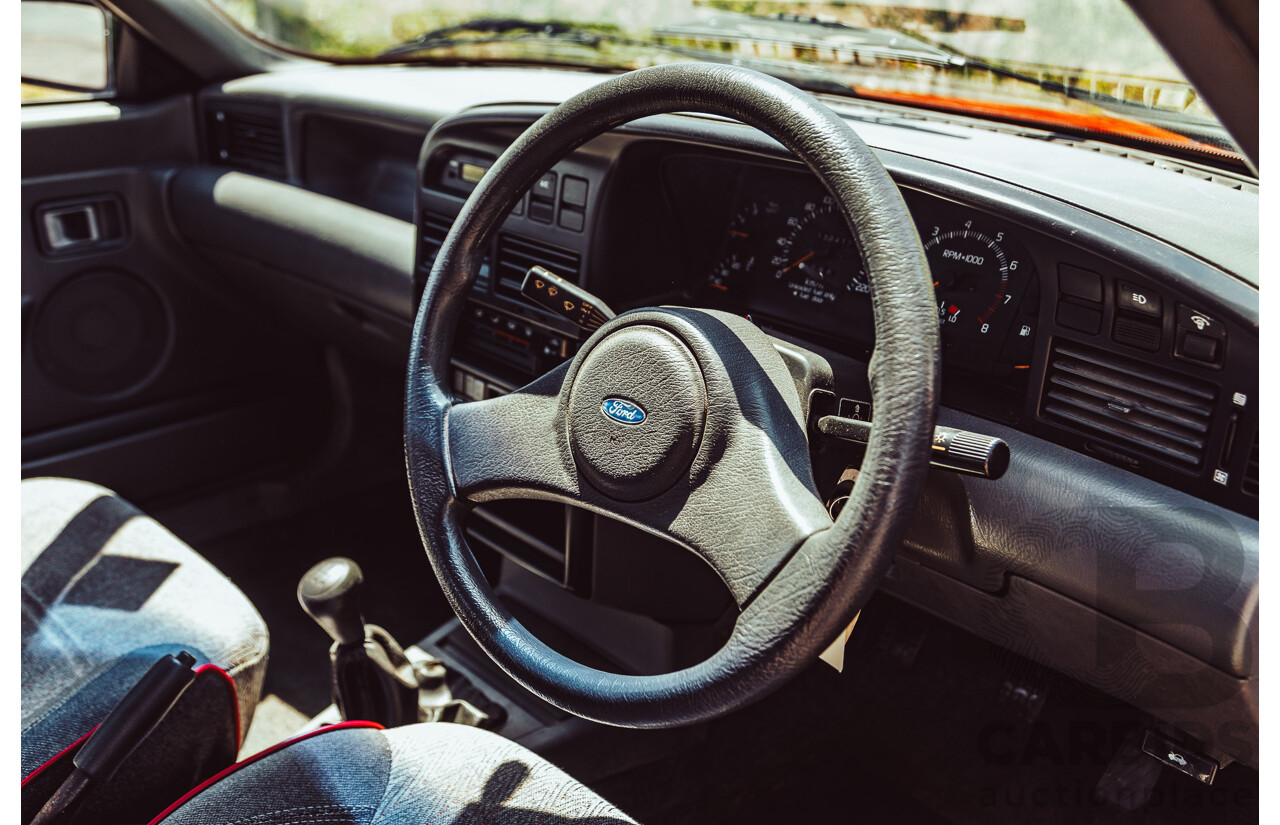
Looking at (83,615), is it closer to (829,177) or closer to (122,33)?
(829,177)

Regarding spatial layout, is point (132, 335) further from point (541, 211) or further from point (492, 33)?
point (541, 211)

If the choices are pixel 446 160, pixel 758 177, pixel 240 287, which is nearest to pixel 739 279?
pixel 758 177

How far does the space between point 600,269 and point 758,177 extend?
0.27m

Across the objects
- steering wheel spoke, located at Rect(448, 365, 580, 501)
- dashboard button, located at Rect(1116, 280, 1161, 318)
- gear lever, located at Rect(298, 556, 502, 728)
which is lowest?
gear lever, located at Rect(298, 556, 502, 728)

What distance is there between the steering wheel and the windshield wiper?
0.80 m

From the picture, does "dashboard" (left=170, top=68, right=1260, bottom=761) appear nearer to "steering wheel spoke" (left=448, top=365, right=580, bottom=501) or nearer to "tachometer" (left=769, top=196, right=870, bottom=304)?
"tachometer" (left=769, top=196, right=870, bottom=304)

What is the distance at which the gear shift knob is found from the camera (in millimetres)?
1384

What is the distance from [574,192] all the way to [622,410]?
0.57 meters

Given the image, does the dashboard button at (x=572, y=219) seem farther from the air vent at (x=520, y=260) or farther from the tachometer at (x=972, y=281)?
the tachometer at (x=972, y=281)

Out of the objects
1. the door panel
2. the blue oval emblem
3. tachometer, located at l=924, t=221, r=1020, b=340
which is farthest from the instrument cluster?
the door panel

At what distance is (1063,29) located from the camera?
5.86 feet

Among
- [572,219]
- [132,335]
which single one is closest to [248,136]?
[132,335]

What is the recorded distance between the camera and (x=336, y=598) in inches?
54.7

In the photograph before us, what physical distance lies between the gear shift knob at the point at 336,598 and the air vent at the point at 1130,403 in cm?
96
